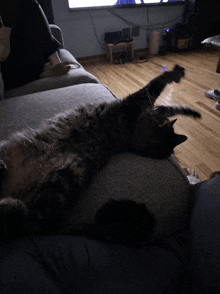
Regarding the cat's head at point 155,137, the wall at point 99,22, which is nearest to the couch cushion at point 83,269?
the cat's head at point 155,137

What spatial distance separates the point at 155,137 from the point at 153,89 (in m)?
0.29

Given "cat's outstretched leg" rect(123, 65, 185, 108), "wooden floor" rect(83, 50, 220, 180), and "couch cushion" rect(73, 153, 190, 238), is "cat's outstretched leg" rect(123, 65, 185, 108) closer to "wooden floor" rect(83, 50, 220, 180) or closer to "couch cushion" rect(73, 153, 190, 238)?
"wooden floor" rect(83, 50, 220, 180)

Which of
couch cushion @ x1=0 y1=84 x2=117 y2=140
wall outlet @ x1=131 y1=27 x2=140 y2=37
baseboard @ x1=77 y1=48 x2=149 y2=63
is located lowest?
baseboard @ x1=77 y1=48 x2=149 y2=63

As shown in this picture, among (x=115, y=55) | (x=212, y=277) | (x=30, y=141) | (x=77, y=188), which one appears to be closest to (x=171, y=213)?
(x=212, y=277)

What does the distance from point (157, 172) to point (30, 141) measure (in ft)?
1.60

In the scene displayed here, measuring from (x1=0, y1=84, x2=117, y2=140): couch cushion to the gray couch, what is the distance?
0.46m

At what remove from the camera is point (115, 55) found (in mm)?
3996

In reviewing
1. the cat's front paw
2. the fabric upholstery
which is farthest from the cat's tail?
the fabric upholstery

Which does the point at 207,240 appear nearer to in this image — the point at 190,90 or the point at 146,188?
the point at 146,188

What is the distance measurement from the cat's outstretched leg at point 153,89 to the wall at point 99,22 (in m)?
3.24

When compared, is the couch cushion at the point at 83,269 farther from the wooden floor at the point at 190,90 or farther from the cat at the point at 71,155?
the wooden floor at the point at 190,90

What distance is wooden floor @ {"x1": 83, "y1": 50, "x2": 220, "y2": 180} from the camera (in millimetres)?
1477

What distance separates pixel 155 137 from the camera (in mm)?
777

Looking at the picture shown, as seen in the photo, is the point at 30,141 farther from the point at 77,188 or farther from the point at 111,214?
the point at 111,214
